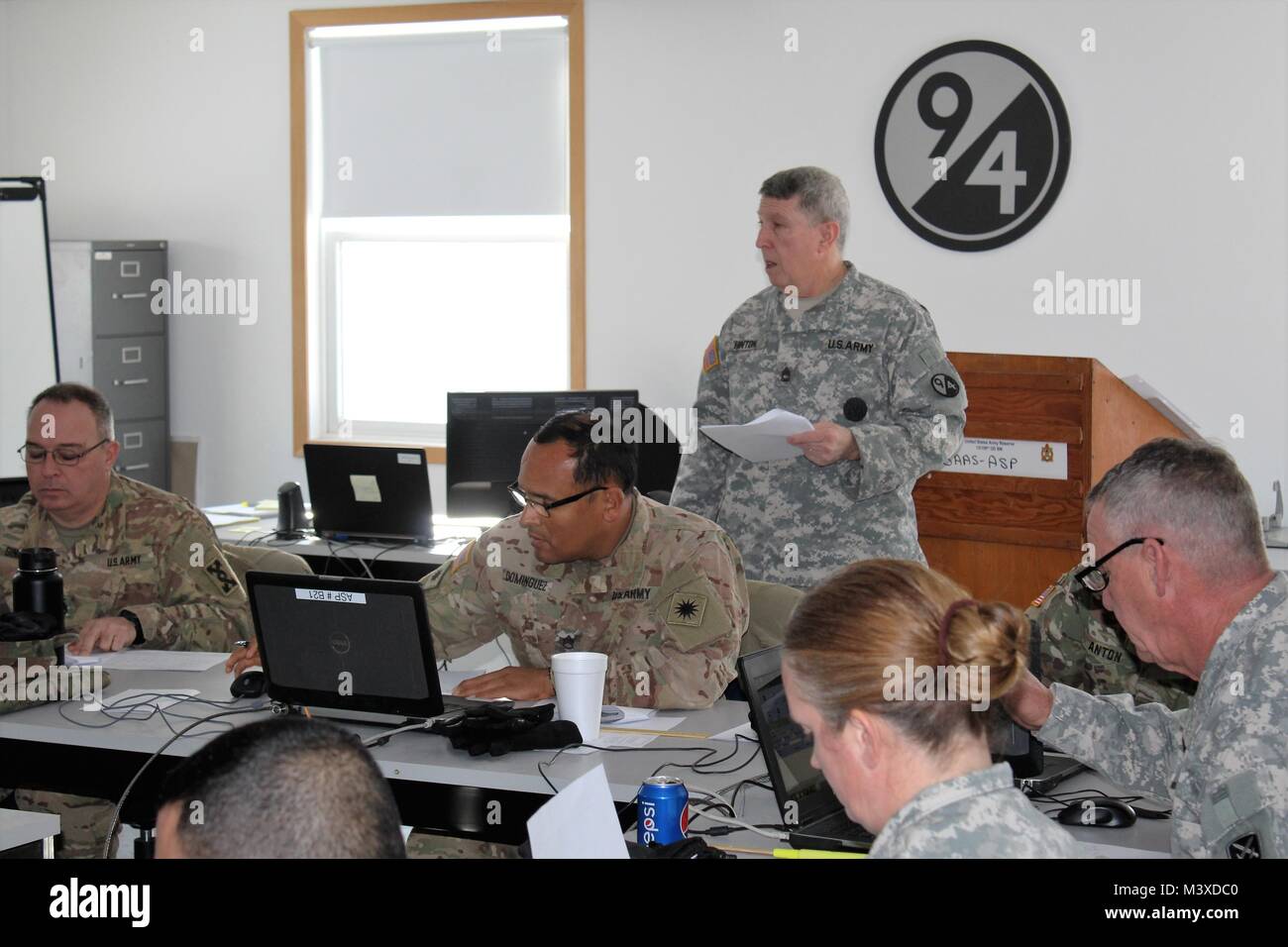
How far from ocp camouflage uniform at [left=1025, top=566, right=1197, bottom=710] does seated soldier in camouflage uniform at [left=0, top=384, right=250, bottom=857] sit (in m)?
1.92

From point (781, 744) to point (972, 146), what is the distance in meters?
3.95

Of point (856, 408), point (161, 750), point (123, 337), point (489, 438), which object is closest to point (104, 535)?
point (161, 750)

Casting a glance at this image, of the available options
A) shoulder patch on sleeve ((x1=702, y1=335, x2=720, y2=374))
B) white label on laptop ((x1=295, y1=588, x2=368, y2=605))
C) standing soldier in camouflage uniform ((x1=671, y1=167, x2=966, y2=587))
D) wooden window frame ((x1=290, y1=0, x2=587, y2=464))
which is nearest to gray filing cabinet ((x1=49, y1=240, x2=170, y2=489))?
wooden window frame ((x1=290, y1=0, x2=587, y2=464))

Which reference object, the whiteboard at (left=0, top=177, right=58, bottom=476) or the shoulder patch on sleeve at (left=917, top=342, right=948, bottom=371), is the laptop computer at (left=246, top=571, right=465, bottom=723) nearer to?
the shoulder patch on sleeve at (left=917, top=342, right=948, bottom=371)

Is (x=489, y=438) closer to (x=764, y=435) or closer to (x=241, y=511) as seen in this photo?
(x=241, y=511)

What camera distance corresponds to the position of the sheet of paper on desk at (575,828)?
171cm

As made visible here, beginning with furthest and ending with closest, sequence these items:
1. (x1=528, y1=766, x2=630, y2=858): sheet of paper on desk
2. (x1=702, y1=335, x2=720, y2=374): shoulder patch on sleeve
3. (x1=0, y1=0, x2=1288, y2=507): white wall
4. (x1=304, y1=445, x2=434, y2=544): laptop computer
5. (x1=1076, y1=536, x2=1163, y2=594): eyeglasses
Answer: (x1=0, y1=0, x2=1288, y2=507): white wall, (x1=304, y1=445, x2=434, y2=544): laptop computer, (x1=702, y1=335, x2=720, y2=374): shoulder patch on sleeve, (x1=1076, y1=536, x2=1163, y2=594): eyeglasses, (x1=528, y1=766, x2=630, y2=858): sheet of paper on desk

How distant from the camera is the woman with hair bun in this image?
1.40m

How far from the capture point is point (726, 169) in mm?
6000

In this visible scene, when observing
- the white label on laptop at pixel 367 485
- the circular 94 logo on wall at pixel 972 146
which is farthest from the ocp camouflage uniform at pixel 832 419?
the circular 94 logo on wall at pixel 972 146

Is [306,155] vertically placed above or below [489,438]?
above

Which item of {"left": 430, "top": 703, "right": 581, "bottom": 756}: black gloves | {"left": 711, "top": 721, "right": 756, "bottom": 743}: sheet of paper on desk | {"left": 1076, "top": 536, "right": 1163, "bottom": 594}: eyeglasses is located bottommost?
{"left": 711, "top": 721, "right": 756, "bottom": 743}: sheet of paper on desk

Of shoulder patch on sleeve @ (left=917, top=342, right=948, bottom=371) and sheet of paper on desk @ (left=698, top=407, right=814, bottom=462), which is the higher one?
shoulder patch on sleeve @ (left=917, top=342, right=948, bottom=371)
